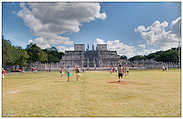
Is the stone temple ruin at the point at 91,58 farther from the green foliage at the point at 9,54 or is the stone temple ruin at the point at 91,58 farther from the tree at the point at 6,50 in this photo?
the tree at the point at 6,50

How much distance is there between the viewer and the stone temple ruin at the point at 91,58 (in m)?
100

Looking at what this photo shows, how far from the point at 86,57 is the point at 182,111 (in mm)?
105672

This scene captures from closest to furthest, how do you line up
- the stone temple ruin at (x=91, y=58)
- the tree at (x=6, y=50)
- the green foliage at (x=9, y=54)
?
the tree at (x=6, y=50)
the green foliage at (x=9, y=54)
the stone temple ruin at (x=91, y=58)

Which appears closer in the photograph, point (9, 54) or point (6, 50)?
point (6, 50)

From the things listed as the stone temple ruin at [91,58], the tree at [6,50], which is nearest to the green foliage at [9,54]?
the tree at [6,50]

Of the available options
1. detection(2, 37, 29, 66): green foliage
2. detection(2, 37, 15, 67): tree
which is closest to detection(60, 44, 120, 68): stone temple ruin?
detection(2, 37, 29, 66): green foliage

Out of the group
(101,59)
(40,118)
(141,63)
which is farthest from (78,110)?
(101,59)

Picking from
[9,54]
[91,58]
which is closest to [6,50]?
[9,54]

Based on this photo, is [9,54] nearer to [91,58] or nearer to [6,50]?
[6,50]

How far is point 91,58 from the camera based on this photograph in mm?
110125

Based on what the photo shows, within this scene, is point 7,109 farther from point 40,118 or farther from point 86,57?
point 86,57

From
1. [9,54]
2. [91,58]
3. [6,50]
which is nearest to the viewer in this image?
[6,50]

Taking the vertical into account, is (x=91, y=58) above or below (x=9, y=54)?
above

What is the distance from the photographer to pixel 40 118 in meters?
5.48
